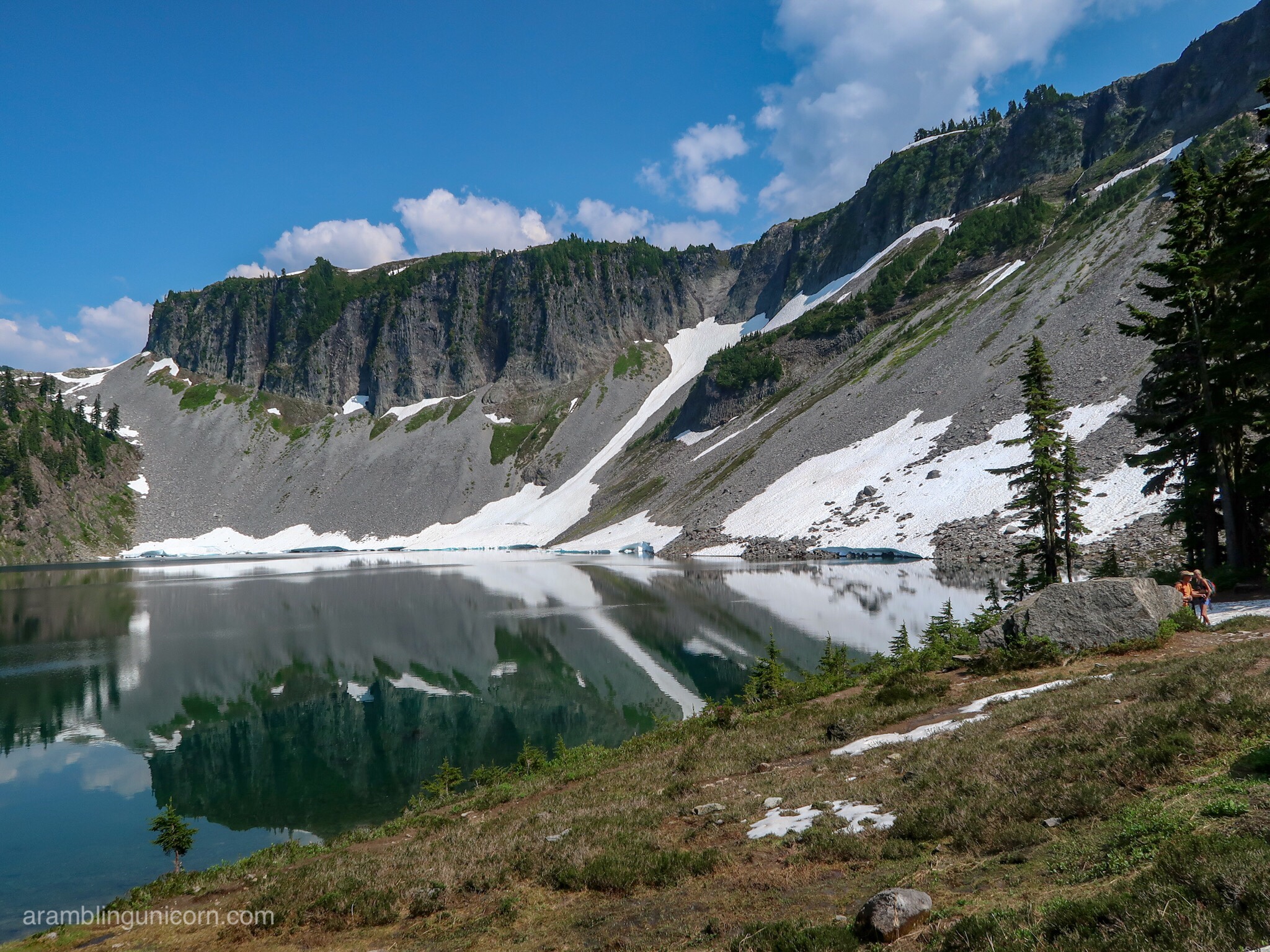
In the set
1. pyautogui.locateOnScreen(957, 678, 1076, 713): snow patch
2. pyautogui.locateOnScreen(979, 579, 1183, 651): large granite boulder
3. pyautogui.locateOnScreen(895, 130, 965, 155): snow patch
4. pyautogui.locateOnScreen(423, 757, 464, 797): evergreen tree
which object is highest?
pyautogui.locateOnScreen(895, 130, 965, 155): snow patch

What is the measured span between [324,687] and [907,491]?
6453 centimetres

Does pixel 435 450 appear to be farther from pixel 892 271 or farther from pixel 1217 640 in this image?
pixel 1217 640

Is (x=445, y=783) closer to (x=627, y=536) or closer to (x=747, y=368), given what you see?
(x=627, y=536)

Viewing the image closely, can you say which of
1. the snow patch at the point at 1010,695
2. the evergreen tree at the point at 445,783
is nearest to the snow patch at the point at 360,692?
the evergreen tree at the point at 445,783

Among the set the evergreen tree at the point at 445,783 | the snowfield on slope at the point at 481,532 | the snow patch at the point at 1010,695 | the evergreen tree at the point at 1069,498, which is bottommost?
the evergreen tree at the point at 445,783

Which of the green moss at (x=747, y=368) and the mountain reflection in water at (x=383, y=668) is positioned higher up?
the green moss at (x=747, y=368)

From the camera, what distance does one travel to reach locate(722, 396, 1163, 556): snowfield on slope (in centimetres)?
6053

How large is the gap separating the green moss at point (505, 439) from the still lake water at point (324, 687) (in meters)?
111

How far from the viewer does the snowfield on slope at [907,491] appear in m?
60.5

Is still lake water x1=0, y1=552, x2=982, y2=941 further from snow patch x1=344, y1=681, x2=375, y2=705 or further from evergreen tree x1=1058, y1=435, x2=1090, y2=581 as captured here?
evergreen tree x1=1058, y1=435, x2=1090, y2=581

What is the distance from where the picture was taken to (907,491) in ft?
259

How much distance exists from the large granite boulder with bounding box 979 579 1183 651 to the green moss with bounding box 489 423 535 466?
16436 centimetres

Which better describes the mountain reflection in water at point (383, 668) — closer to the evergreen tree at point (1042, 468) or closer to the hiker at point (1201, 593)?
the evergreen tree at point (1042, 468)

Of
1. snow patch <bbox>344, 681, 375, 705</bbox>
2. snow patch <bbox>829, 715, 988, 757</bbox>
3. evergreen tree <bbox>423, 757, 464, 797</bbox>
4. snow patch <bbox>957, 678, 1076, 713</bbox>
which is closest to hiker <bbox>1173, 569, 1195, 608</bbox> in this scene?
snow patch <bbox>957, 678, 1076, 713</bbox>
